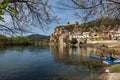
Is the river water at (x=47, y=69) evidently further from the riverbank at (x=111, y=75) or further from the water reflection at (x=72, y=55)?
the riverbank at (x=111, y=75)

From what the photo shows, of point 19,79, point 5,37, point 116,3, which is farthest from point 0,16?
point 19,79

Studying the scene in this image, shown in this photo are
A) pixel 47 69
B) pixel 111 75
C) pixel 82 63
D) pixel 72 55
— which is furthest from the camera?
pixel 72 55

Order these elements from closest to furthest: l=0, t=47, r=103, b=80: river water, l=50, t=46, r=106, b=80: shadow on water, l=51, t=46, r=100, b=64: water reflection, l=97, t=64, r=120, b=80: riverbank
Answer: l=97, t=64, r=120, b=80: riverbank → l=0, t=47, r=103, b=80: river water → l=50, t=46, r=106, b=80: shadow on water → l=51, t=46, r=100, b=64: water reflection

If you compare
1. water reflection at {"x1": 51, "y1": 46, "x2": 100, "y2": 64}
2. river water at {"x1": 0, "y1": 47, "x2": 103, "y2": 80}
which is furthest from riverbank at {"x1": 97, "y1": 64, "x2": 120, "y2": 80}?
water reflection at {"x1": 51, "y1": 46, "x2": 100, "y2": 64}

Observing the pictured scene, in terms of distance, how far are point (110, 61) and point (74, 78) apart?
548 inches

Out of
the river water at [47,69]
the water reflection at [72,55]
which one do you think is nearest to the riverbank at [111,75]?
the river water at [47,69]

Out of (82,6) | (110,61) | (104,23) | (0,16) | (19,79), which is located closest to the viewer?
(0,16)

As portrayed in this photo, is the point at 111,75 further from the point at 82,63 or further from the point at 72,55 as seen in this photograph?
the point at 72,55

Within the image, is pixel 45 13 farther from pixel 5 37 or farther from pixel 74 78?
pixel 74 78

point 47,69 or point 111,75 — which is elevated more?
point 111,75

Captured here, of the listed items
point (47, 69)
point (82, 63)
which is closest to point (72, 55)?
point (82, 63)

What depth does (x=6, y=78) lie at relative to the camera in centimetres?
2652

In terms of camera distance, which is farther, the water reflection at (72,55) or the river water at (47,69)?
the water reflection at (72,55)

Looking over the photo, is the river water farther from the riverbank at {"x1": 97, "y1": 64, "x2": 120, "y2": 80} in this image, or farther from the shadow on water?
the riverbank at {"x1": 97, "y1": 64, "x2": 120, "y2": 80}
